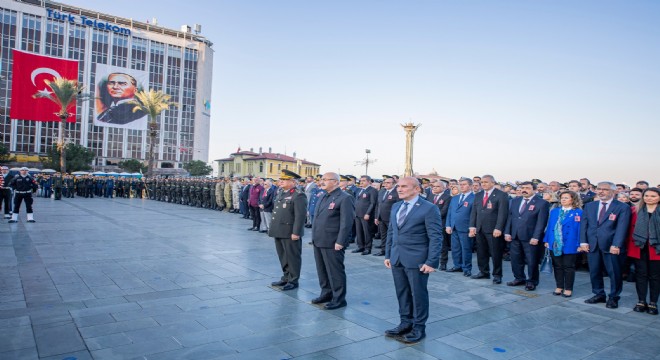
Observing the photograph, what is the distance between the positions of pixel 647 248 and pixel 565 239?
1037 mm

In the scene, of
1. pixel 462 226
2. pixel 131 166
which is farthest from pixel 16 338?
pixel 131 166

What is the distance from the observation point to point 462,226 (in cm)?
821

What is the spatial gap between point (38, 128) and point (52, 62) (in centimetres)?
2128

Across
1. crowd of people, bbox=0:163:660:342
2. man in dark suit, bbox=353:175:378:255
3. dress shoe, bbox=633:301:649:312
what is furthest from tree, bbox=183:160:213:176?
dress shoe, bbox=633:301:649:312

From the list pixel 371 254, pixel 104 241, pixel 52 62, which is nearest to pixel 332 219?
pixel 371 254

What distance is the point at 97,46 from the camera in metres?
63.1

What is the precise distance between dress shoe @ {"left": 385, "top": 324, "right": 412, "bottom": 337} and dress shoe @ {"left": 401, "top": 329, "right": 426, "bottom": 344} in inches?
2.7

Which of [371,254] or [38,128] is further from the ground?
[38,128]

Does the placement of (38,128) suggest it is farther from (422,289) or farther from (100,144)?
(422,289)

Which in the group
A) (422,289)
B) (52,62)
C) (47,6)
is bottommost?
(422,289)

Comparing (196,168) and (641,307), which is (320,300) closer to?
(641,307)

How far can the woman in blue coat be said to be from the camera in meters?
6.48

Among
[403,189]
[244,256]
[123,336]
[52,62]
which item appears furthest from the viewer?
[52,62]

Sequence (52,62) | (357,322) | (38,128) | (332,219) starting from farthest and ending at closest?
(38,128)
(52,62)
(332,219)
(357,322)
